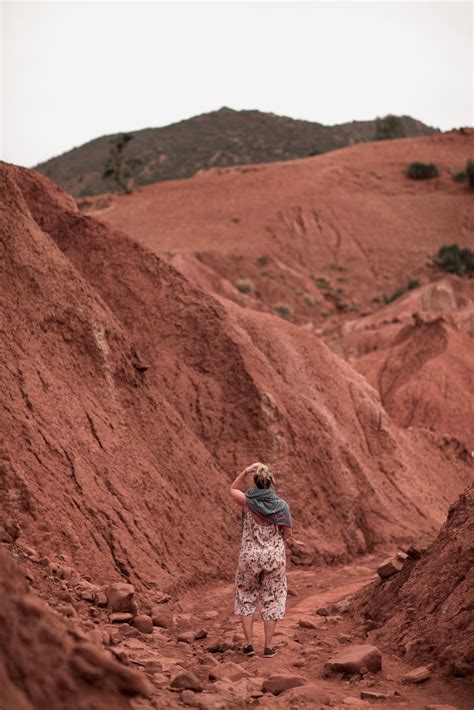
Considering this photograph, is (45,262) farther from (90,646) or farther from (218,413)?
(90,646)

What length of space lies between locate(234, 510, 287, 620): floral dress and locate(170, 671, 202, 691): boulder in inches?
59.7

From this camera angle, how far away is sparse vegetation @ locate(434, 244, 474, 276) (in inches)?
1598

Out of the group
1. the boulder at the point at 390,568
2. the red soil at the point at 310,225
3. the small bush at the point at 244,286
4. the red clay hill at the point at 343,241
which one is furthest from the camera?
the red soil at the point at 310,225

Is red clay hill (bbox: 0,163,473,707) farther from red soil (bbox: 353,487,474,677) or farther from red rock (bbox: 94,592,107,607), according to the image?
red soil (bbox: 353,487,474,677)

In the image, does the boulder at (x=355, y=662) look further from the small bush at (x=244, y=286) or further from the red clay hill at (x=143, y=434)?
the small bush at (x=244, y=286)

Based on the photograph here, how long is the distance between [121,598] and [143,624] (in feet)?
0.84

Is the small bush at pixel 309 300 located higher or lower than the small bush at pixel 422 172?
lower

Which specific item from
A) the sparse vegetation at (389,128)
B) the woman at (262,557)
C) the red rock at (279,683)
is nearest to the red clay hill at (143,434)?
the woman at (262,557)

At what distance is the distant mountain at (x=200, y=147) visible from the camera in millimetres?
87812

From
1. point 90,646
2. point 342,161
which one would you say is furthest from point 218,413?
point 342,161

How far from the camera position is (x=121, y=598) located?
6699mm

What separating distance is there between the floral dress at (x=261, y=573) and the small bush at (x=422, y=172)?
163 ft

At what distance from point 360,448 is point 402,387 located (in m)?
9.98

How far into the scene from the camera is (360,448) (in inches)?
499
